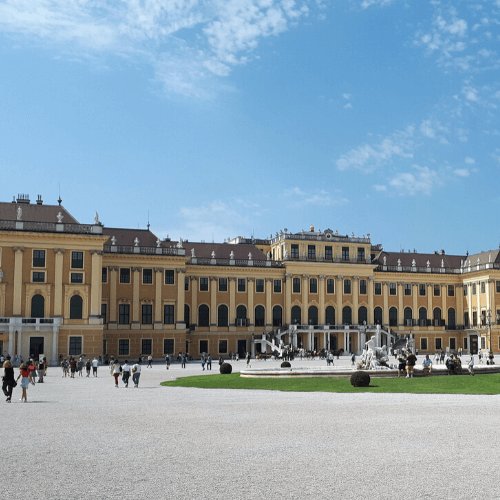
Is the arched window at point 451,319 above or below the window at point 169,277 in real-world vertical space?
below

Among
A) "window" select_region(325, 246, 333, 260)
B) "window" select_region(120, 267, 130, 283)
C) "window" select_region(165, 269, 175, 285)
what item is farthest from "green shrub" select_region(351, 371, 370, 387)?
"window" select_region(325, 246, 333, 260)

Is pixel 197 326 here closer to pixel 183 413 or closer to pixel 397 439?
pixel 183 413

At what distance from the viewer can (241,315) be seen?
280 feet

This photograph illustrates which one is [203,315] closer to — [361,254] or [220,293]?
[220,293]

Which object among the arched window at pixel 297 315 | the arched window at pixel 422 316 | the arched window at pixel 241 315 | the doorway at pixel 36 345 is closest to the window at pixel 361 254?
the arched window at pixel 297 315

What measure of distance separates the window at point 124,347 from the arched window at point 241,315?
14.9 metres

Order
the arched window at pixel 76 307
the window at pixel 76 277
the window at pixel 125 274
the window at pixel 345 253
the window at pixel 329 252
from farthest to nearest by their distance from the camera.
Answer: the window at pixel 345 253 → the window at pixel 329 252 → the window at pixel 125 274 → the window at pixel 76 277 → the arched window at pixel 76 307

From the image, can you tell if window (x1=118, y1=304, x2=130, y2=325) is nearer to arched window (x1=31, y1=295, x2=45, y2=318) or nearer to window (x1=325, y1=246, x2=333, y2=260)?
arched window (x1=31, y1=295, x2=45, y2=318)

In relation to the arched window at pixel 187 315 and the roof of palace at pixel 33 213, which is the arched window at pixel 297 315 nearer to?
the arched window at pixel 187 315

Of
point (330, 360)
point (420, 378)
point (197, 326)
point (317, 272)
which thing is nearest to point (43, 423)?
point (420, 378)

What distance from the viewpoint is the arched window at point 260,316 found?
85.9 meters

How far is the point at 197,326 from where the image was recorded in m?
82.5

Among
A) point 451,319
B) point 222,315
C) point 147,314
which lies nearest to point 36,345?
point 147,314

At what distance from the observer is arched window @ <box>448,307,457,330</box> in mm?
94856
